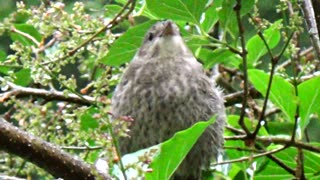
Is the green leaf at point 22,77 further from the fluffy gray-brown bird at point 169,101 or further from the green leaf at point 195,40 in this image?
the green leaf at point 195,40

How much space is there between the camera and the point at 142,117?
284cm

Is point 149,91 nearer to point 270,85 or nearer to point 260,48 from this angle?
point 260,48

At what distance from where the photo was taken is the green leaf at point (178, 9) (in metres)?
2.35

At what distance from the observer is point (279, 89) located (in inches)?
95.7

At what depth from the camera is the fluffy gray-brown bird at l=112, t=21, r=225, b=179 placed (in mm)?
2828

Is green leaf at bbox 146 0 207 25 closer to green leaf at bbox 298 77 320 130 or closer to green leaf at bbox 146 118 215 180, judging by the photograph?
green leaf at bbox 298 77 320 130

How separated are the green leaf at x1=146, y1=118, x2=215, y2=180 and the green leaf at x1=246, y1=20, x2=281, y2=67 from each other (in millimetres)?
1072

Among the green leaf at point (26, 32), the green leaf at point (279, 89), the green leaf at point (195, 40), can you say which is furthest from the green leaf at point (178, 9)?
the green leaf at point (26, 32)

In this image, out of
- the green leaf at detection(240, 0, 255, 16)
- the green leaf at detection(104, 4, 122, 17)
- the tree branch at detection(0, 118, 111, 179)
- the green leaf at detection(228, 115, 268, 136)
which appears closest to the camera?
the tree branch at detection(0, 118, 111, 179)

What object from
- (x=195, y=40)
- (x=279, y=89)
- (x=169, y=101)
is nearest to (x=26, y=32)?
(x=169, y=101)

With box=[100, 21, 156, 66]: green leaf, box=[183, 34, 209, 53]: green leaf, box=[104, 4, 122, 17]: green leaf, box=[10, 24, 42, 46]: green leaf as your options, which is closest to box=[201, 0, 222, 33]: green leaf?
box=[183, 34, 209, 53]: green leaf

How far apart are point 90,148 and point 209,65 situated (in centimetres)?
52

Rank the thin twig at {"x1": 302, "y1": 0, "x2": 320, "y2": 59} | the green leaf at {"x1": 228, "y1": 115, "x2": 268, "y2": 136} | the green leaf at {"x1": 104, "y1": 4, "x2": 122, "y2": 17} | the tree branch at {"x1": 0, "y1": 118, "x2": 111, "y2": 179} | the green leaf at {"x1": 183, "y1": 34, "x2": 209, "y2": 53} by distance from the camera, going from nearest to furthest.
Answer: the tree branch at {"x1": 0, "y1": 118, "x2": 111, "y2": 179}
the thin twig at {"x1": 302, "y1": 0, "x2": 320, "y2": 59}
the green leaf at {"x1": 183, "y1": 34, "x2": 209, "y2": 53}
the green leaf at {"x1": 228, "y1": 115, "x2": 268, "y2": 136}
the green leaf at {"x1": 104, "y1": 4, "x2": 122, "y2": 17}

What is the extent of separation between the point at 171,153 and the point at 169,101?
3.57 ft
